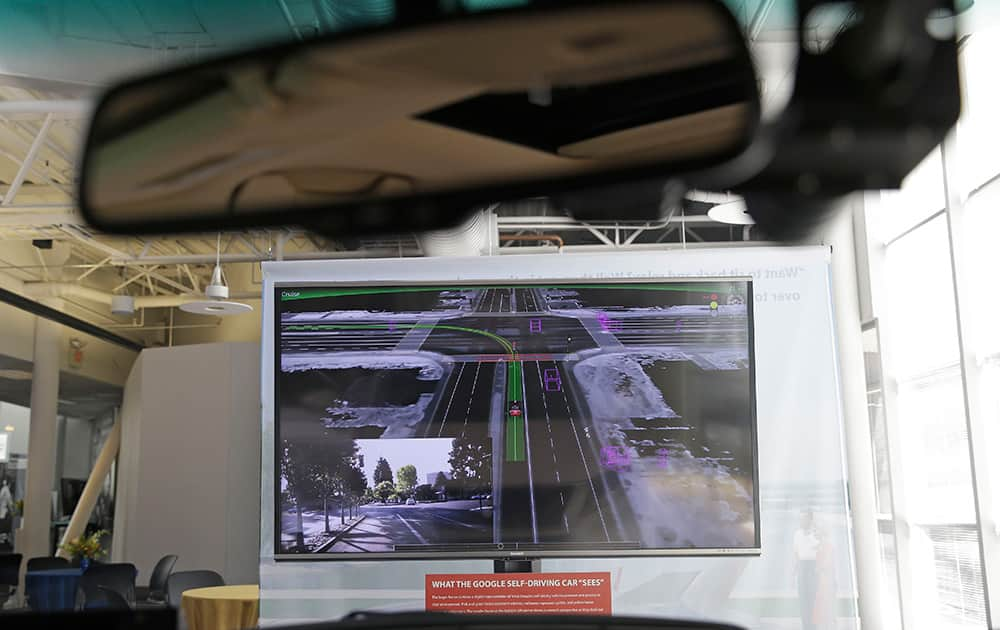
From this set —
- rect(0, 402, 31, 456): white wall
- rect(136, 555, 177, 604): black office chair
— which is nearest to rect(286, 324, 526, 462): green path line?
rect(136, 555, 177, 604): black office chair

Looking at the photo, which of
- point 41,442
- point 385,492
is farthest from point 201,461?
point 385,492

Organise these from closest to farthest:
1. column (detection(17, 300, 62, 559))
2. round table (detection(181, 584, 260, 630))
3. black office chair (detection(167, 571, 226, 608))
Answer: round table (detection(181, 584, 260, 630)) → black office chair (detection(167, 571, 226, 608)) → column (detection(17, 300, 62, 559))

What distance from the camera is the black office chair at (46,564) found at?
10.6 m

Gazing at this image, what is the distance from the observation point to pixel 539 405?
5754 millimetres

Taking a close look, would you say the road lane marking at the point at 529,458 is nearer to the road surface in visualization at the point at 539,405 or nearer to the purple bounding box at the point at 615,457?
the road surface in visualization at the point at 539,405

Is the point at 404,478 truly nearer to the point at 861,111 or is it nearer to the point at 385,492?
the point at 385,492

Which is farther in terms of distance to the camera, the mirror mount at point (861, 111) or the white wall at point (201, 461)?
the white wall at point (201, 461)

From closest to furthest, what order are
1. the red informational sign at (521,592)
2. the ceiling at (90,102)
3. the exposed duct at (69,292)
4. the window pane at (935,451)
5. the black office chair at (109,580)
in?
the ceiling at (90,102)
the red informational sign at (521,592)
the window pane at (935,451)
the black office chair at (109,580)
the exposed duct at (69,292)

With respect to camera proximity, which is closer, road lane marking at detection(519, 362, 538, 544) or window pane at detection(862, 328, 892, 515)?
road lane marking at detection(519, 362, 538, 544)

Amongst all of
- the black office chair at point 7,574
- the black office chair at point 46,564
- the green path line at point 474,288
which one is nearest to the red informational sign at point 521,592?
the green path line at point 474,288

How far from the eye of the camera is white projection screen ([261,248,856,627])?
564cm

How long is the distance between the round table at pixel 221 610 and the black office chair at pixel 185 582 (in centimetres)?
97

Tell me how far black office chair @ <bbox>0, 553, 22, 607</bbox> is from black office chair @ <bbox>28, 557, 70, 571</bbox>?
0.48 m

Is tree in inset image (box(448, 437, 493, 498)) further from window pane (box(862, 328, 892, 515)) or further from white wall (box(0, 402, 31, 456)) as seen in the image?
white wall (box(0, 402, 31, 456))
